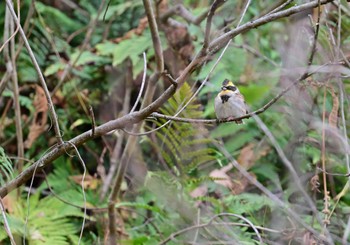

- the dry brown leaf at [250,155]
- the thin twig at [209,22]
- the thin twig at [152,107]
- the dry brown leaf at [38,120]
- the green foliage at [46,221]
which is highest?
the thin twig at [209,22]

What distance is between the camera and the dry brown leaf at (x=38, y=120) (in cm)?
423

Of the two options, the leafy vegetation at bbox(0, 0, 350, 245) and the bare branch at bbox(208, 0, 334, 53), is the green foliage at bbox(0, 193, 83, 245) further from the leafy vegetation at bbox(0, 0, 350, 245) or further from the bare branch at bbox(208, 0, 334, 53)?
the bare branch at bbox(208, 0, 334, 53)

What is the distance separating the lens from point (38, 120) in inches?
176

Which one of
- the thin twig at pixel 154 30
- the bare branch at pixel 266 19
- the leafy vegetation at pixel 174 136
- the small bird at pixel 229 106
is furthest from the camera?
the leafy vegetation at pixel 174 136

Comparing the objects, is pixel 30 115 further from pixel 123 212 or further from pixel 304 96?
pixel 304 96

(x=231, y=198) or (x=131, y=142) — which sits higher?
(x=131, y=142)

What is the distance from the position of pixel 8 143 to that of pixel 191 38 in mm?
1418

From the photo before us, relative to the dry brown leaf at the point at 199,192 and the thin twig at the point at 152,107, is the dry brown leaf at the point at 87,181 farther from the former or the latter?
the thin twig at the point at 152,107

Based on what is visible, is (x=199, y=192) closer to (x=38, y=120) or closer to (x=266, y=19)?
(x=38, y=120)

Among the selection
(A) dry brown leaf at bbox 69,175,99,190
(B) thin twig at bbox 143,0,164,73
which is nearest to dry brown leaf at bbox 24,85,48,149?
(A) dry brown leaf at bbox 69,175,99,190

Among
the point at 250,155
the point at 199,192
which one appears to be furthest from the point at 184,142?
the point at 250,155

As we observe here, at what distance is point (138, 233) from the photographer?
3836mm

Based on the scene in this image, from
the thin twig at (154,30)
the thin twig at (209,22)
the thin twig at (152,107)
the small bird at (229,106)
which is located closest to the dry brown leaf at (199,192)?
the small bird at (229,106)

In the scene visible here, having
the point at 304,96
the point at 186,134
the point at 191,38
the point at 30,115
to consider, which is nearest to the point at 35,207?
the point at 30,115
